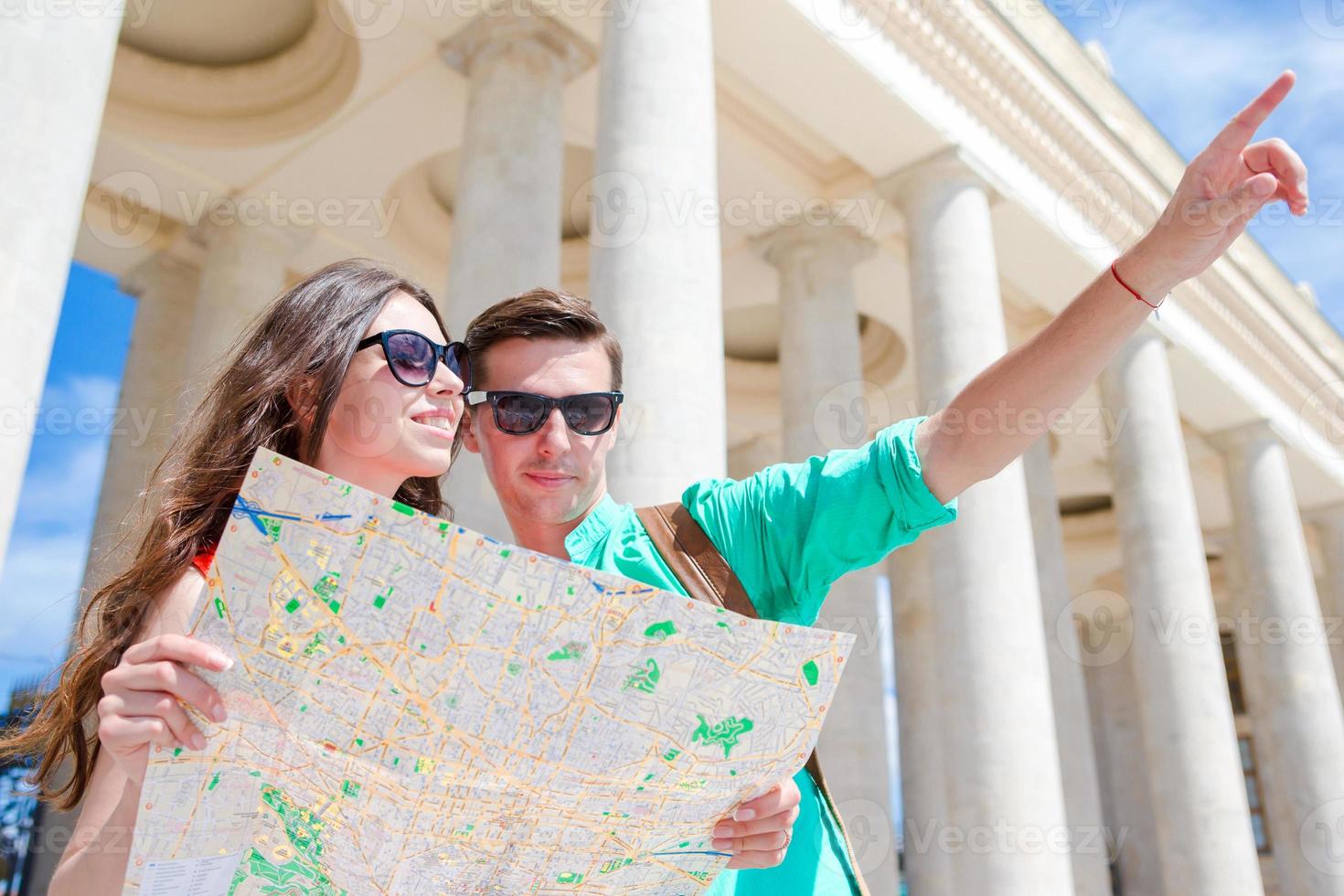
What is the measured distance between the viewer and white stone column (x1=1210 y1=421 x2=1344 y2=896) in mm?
29484

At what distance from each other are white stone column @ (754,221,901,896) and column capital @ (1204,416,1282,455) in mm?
16190

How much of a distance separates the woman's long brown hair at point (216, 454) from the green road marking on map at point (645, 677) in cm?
126

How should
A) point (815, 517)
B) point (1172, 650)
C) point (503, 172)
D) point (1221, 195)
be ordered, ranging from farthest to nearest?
point (1172, 650), point (503, 172), point (815, 517), point (1221, 195)

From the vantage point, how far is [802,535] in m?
3.91

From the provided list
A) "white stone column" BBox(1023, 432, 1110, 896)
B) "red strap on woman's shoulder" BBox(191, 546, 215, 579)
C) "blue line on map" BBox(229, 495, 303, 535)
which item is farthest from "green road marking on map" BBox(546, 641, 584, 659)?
"white stone column" BBox(1023, 432, 1110, 896)

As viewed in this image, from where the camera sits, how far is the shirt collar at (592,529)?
13.4ft

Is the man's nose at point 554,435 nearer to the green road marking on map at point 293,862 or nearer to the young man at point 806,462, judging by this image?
the young man at point 806,462

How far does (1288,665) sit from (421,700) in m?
33.7

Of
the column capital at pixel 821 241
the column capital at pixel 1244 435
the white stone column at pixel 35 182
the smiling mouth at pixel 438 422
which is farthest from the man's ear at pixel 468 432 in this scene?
the column capital at pixel 1244 435

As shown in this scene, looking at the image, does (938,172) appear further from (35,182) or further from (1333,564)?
(1333,564)

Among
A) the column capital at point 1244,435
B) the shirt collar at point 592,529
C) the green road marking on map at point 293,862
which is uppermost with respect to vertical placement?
the column capital at point 1244,435

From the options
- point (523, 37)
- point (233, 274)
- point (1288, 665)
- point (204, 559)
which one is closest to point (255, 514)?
point (204, 559)

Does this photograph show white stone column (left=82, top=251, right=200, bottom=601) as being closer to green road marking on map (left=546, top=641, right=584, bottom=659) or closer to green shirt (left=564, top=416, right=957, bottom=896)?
green shirt (left=564, top=416, right=957, bottom=896)

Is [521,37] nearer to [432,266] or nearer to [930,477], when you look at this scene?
[432,266]
